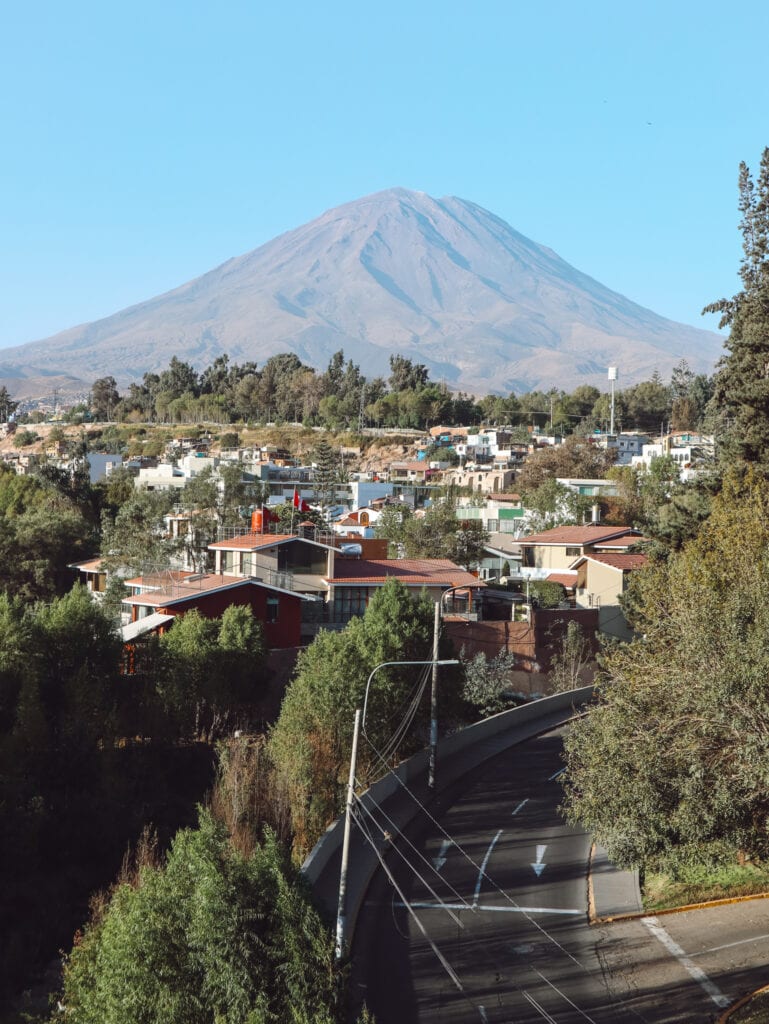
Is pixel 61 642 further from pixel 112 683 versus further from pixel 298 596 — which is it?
pixel 298 596

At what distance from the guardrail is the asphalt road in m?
0.58

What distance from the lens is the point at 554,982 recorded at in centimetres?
2209

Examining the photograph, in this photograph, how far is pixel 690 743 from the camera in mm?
22641

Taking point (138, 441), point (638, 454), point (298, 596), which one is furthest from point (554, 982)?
point (138, 441)

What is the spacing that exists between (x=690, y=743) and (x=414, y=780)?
16007 millimetres

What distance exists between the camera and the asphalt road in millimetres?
21141

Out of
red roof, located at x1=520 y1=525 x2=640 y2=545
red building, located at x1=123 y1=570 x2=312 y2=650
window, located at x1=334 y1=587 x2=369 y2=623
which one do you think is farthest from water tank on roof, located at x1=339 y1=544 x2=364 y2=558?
red roof, located at x1=520 y1=525 x2=640 y2=545

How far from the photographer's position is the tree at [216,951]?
Answer: 17750mm

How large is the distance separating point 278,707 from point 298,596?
7.25 meters

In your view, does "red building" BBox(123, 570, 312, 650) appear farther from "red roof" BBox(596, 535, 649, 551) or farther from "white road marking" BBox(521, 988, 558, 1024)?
"white road marking" BBox(521, 988, 558, 1024)

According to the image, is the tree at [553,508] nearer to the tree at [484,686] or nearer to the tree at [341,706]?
the tree at [484,686]

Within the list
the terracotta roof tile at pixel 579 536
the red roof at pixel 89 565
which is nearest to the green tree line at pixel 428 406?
the terracotta roof tile at pixel 579 536

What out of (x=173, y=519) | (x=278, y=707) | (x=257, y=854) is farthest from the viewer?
(x=173, y=519)

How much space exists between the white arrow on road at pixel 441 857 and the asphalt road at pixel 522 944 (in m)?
0.05
